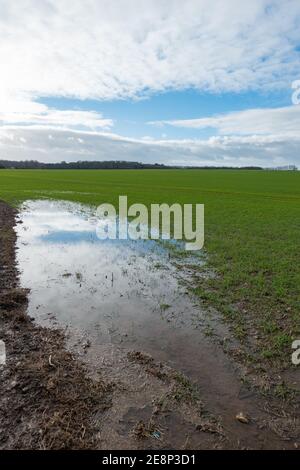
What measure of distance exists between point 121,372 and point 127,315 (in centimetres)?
278

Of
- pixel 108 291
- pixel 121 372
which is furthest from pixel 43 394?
pixel 108 291

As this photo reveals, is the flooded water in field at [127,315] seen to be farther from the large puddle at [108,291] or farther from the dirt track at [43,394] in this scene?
the dirt track at [43,394]

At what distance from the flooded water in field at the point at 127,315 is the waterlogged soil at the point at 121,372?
0.03m

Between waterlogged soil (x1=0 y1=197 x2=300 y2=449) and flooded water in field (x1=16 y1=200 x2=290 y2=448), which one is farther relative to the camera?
flooded water in field (x1=16 y1=200 x2=290 y2=448)

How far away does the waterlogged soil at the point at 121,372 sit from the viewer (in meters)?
5.40

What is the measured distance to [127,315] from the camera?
9781 millimetres

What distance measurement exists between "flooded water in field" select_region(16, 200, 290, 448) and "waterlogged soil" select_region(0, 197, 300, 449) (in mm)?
27

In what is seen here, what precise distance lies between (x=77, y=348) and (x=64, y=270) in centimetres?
642

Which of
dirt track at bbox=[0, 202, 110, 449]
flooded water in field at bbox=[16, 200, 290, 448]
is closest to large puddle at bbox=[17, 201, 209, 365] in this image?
flooded water in field at bbox=[16, 200, 290, 448]

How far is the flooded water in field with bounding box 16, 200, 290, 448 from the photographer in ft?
21.0

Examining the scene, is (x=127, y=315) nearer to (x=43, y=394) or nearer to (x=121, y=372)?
(x=121, y=372)

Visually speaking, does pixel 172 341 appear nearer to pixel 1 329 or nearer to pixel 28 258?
pixel 1 329

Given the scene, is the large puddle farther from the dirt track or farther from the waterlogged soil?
the dirt track
